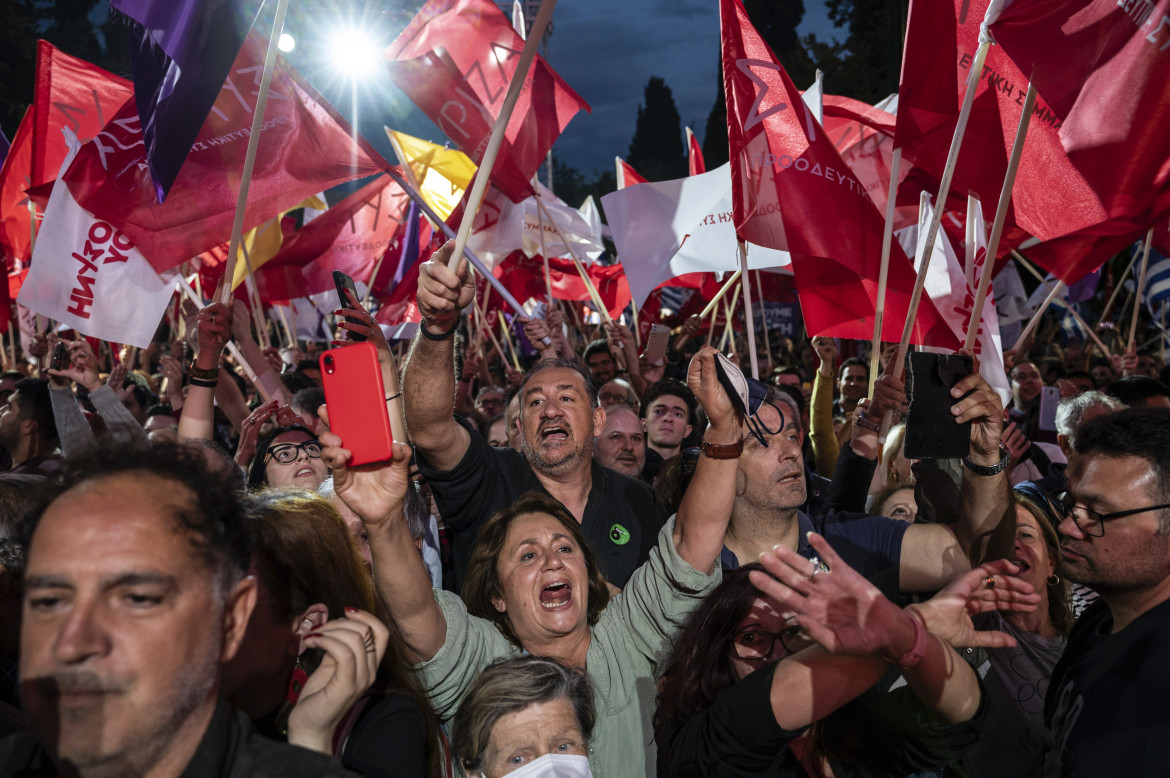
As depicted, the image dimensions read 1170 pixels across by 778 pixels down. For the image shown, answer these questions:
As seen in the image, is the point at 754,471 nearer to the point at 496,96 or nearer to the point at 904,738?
the point at 904,738

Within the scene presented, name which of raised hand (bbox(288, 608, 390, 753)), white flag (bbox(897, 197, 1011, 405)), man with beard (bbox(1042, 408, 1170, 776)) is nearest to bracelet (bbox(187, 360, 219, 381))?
raised hand (bbox(288, 608, 390, 753))

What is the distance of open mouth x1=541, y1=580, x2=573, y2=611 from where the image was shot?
276 centimetres

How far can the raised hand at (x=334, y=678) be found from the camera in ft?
5.61

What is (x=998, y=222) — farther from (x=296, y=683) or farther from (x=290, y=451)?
(x=290, y=451)

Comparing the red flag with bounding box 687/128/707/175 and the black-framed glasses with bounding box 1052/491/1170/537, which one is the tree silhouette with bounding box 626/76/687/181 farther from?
the black-framed glasses with bounding box 1052/491/1170/537

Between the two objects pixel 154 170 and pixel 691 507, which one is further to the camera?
pixel 154 170

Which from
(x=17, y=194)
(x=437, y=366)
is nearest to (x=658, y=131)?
Result: (x=17, y=194)

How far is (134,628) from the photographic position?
132cm

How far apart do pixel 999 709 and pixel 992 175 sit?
10.1 feet

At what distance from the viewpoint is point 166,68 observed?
4.52 m

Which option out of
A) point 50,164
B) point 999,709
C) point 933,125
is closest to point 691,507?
point 999,709

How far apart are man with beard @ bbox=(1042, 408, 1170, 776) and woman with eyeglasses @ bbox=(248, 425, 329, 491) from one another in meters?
2.89

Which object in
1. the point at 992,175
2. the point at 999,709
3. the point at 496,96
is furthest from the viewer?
the point at 496,96

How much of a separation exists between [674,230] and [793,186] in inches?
96.6
